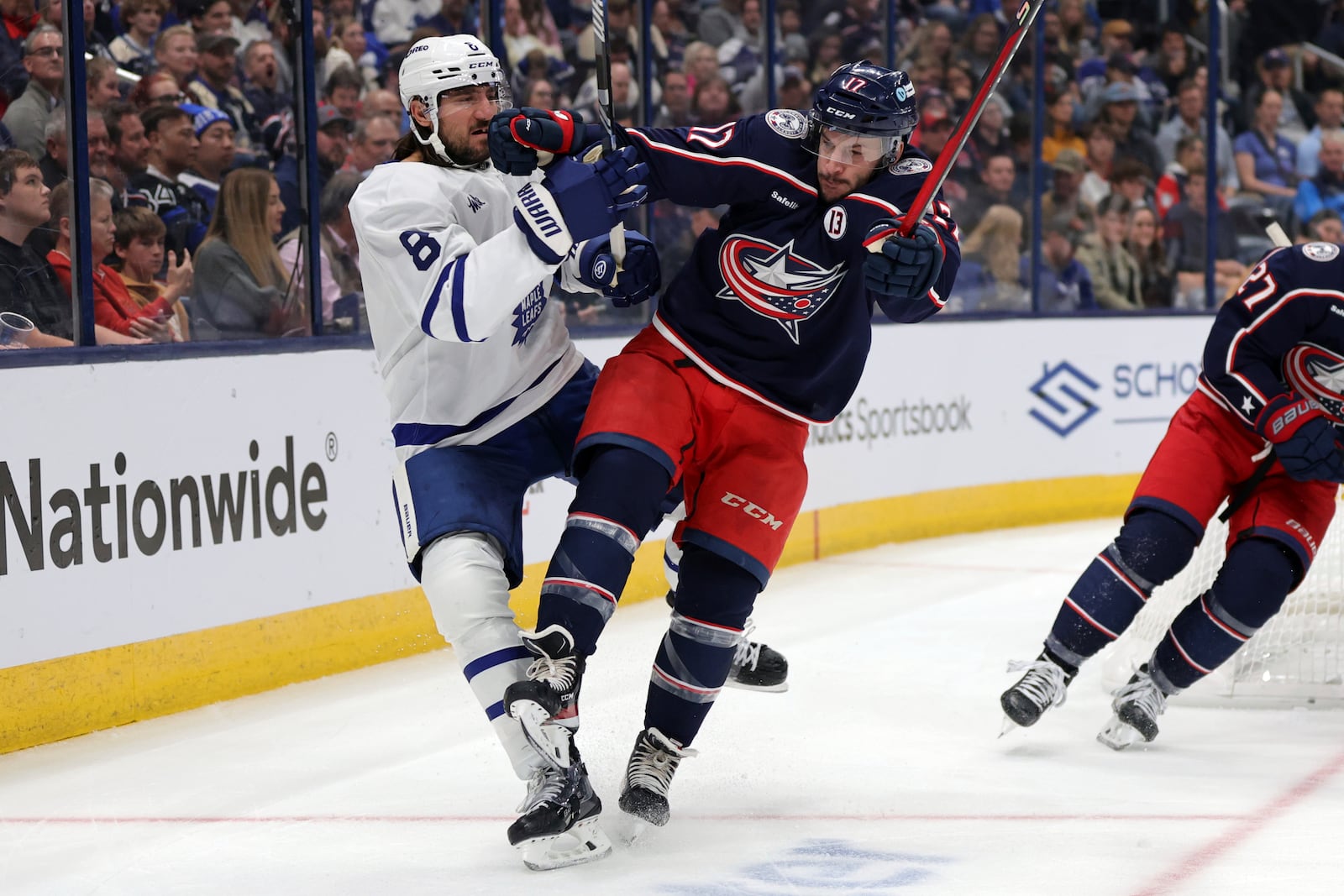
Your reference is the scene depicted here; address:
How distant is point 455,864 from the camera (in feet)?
8.24

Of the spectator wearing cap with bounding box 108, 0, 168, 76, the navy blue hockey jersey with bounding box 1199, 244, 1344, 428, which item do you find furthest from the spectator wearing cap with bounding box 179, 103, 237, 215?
the navy blue hockey jersey with bounding box 1199, 244, 1344, 428

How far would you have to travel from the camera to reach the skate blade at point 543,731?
235cm

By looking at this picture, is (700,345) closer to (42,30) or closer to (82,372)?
(82,372)

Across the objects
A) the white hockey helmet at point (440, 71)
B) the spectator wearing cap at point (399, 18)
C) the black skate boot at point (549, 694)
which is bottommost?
the black skate boot at point (549, 694)

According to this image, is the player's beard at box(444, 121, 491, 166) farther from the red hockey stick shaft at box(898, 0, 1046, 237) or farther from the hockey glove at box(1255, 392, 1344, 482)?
the hockey glove at box(1255, 392, 1344, 482)

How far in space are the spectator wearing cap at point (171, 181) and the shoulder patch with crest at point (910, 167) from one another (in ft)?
6.33

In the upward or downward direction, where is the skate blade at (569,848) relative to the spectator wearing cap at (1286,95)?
Result: downward

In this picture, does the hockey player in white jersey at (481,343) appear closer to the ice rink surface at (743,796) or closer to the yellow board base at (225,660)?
the ice rink surface at (743,796)

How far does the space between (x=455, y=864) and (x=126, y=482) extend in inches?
53.8

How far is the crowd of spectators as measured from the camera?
3652 millimetres

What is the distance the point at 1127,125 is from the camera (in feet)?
24.0

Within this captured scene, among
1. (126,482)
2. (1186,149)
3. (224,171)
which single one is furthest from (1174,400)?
(126,482)

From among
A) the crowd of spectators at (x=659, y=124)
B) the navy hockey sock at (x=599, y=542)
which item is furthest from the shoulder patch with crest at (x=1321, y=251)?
the crowd of spectators at (x=659, y=124)

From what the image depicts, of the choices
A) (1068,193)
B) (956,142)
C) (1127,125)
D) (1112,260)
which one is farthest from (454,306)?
(1127,125)
